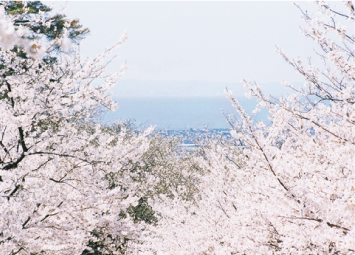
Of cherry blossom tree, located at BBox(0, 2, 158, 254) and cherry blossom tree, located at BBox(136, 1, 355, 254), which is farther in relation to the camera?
cherry blossom tree, located at BBox(0, 2, 158, 254)

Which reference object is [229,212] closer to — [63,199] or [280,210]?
[280,210]

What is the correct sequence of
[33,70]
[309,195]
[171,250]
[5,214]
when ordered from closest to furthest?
[309,195] → [5,214] → [33,70] → [171,250]

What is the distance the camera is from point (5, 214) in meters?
3.84

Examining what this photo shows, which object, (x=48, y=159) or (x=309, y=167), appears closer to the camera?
(x=309, y=167)

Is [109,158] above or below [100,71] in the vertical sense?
below

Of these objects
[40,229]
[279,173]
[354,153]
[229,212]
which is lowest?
[229,212]

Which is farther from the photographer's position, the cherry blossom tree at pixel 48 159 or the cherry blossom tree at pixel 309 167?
the cherry blossom tree at pixel 48 159

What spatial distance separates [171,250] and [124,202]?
11.6 feet

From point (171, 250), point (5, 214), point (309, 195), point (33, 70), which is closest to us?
point (309, 195)

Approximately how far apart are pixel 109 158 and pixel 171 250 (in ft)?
16.0

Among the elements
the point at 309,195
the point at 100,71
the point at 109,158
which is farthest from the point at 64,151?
the point at 309,195

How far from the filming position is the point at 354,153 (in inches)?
105

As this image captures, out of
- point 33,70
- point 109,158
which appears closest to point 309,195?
point 109,158

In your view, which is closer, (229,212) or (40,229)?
(40,229)
